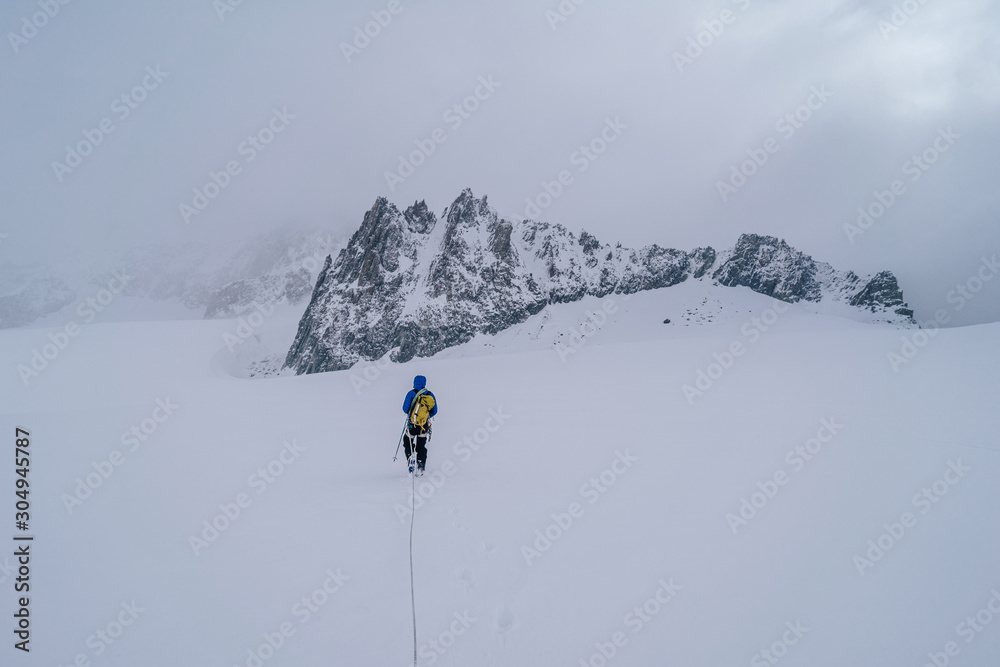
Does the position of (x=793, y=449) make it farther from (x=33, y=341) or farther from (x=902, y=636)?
(x=33, y=341)

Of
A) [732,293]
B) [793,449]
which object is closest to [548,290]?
[732,293]

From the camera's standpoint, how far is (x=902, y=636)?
3.85m

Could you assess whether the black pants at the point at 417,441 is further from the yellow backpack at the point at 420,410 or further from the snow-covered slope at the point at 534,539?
the snow-covered slope at the point at 534,539

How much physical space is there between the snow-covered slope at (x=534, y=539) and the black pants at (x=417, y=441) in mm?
527

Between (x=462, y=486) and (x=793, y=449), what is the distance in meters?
8.44

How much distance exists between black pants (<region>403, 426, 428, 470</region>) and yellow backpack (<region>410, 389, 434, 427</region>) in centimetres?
14

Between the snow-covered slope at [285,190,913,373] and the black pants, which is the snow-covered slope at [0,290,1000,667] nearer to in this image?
the black pants

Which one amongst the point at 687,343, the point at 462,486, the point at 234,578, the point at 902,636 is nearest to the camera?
the point at 902,636

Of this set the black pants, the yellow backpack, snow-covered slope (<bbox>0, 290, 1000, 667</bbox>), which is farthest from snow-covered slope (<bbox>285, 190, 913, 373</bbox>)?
the yellow backpack

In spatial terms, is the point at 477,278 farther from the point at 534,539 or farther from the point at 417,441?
the point at 534,539

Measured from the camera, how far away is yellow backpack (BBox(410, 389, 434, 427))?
857 centimetres

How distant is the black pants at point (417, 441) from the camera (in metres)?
8.59

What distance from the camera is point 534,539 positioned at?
5621 mm

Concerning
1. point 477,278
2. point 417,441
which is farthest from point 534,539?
point 477,278
